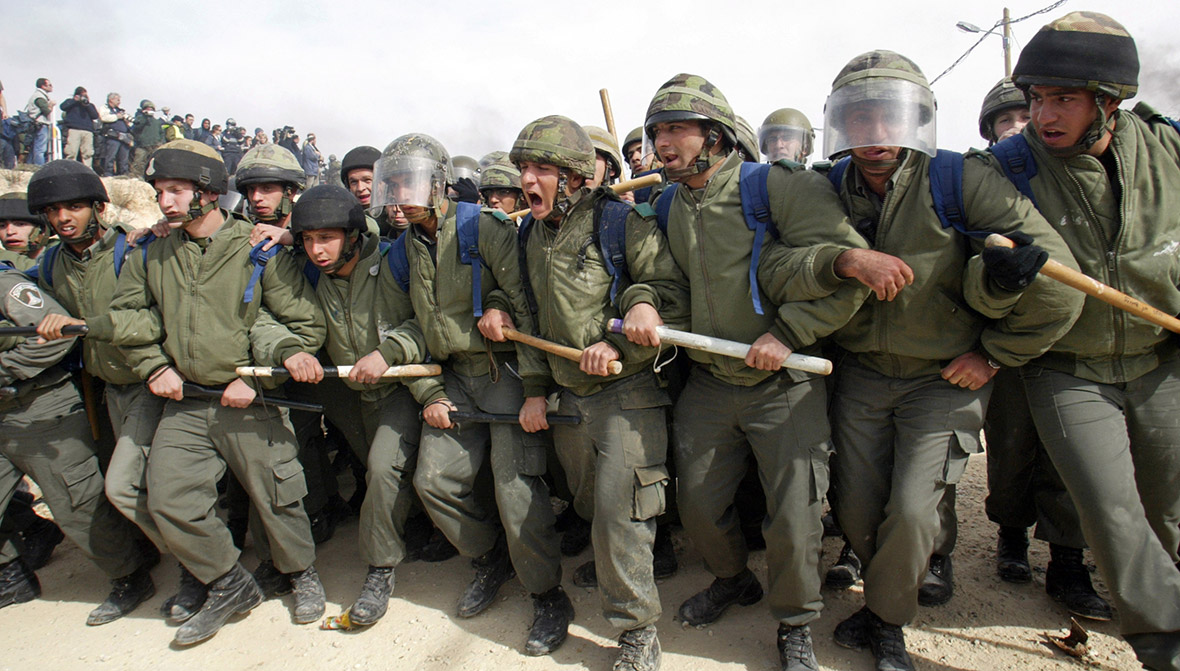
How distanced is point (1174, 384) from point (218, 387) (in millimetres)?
5410

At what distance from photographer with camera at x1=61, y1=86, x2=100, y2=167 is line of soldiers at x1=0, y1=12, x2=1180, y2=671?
551 inches

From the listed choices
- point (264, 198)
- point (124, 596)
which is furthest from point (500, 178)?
point (124, 596)

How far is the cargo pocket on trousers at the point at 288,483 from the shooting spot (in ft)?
15.0

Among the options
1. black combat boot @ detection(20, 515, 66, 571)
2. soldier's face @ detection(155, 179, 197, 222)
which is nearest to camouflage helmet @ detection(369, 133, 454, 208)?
soldier's face @ detection(155, 179, 197, 222)

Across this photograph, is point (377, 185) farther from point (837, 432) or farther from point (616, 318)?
point (837, 432)

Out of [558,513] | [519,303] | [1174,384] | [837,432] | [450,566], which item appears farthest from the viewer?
[558,513]

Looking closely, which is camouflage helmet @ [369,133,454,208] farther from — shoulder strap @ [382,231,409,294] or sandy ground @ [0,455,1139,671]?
sandy ground @ [0,455,1139,671]

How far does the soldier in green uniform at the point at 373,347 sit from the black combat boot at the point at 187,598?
1.22m

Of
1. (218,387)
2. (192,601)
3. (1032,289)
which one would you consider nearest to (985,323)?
(1032,289)

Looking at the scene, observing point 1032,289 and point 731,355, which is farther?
point 731,355

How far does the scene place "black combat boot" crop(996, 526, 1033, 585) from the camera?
4219mm

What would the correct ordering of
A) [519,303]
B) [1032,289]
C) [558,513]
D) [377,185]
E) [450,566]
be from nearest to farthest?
[1032,289], [519,303], [377,185], [450,566], [558,513]

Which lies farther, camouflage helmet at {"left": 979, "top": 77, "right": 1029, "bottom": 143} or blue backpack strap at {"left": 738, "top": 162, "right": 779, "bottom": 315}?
camouflage helmet at {"left": 979, "top": 77, "right": 1029, "bottom": 143}

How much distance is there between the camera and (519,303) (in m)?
4.21
